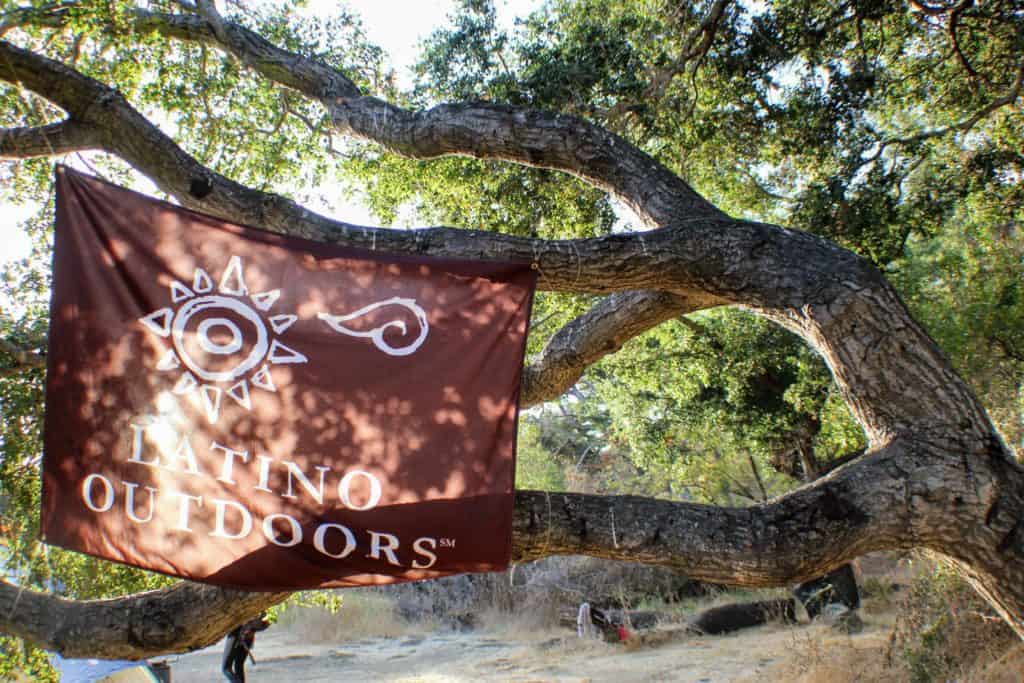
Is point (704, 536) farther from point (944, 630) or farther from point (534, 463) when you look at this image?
point (534, 463)

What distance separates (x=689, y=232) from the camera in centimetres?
416

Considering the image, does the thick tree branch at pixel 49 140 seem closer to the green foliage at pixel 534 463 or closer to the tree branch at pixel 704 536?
the tree branch at pixel 704 536

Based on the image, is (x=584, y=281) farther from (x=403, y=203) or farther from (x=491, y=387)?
(x=403, y=203)

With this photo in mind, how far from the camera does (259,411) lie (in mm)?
3025

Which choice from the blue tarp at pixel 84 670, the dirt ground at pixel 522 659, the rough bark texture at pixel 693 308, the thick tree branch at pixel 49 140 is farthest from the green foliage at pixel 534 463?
the thick tree branch at pixel 49 140

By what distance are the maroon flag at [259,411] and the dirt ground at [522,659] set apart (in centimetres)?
778

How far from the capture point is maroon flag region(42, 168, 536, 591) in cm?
297

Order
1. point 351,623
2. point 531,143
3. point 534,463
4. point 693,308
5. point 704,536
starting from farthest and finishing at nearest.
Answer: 1. point 534,463
2. point 351,623
3. point 693,308
4. point 531,143
5. point 704,536

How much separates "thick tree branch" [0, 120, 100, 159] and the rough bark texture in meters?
0.01

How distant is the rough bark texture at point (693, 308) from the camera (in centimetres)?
335

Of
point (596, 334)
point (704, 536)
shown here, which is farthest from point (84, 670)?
point (704, 536)

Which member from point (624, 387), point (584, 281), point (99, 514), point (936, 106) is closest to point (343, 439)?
point (99, 514)

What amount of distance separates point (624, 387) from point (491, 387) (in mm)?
10885

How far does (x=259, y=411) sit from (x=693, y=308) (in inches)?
125
